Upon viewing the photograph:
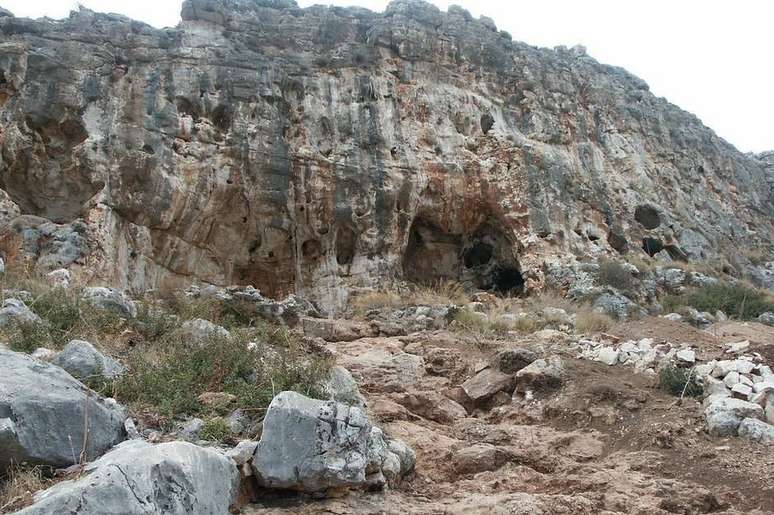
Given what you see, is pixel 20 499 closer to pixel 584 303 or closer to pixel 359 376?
pixel 359 376

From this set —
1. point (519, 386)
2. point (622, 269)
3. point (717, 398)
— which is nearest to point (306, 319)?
point (519, 386)

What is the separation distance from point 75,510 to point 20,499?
0.52 metres

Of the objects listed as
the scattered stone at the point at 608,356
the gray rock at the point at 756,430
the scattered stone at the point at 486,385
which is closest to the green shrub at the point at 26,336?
the scattered stone at the point at 486,385

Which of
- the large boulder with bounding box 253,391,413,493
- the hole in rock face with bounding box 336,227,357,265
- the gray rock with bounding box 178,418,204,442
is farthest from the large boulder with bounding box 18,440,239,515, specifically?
the hole in rock face with bounding box 336,227,357,265

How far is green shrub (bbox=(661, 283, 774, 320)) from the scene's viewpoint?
45.0ft

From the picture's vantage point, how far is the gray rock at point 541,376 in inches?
297

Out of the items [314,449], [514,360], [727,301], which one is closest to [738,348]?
[514,360]

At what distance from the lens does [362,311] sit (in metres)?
13.2

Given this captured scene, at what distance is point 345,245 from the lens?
50.0 ft

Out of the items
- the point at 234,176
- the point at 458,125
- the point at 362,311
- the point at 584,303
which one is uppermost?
the point at 458,125

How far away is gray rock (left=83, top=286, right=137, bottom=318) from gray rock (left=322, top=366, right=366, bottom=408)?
261cm

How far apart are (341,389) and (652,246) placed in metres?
13.3

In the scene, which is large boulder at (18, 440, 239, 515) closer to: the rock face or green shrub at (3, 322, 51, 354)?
green shrub at (3, 322, 51, 354)

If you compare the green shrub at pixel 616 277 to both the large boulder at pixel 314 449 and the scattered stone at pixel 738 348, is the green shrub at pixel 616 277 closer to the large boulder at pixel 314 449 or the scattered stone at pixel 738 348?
the scattered stone at pixel 738 348
